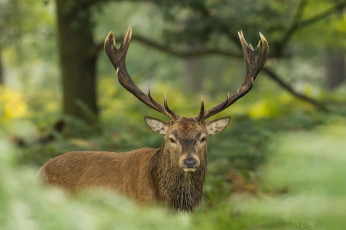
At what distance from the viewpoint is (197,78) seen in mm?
24062

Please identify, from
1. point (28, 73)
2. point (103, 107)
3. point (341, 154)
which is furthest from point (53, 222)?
point (28, 73)

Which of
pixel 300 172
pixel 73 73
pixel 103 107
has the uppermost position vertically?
pixel 300 172

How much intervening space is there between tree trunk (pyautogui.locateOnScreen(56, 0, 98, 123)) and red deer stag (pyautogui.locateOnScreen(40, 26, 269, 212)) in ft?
16.0

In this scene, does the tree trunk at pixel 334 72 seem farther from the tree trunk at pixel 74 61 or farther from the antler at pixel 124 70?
the antler at pixel 124 70

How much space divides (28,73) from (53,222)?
24.8 m

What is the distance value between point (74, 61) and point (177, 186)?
5954 millimetres

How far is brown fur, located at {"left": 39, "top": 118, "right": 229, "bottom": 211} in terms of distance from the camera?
4891mm

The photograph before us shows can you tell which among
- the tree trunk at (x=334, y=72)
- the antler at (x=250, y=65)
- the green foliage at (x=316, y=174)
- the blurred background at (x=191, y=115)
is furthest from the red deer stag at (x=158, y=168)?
the tree trunk at (x=334, y=72)

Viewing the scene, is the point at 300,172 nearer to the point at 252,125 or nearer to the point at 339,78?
the point at 252,125

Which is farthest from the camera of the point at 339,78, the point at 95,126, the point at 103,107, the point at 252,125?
the point at 339,78

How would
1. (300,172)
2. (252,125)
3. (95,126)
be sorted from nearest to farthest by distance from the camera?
(300,172) → (95,126) → (252,125)

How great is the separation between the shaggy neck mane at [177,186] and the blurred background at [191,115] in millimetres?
298

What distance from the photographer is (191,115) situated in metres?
13.2

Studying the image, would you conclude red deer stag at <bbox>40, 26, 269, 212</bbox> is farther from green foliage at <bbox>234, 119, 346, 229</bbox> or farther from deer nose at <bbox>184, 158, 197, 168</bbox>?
green foliage at <bbox>234, 119, 346, 229</bbox>
